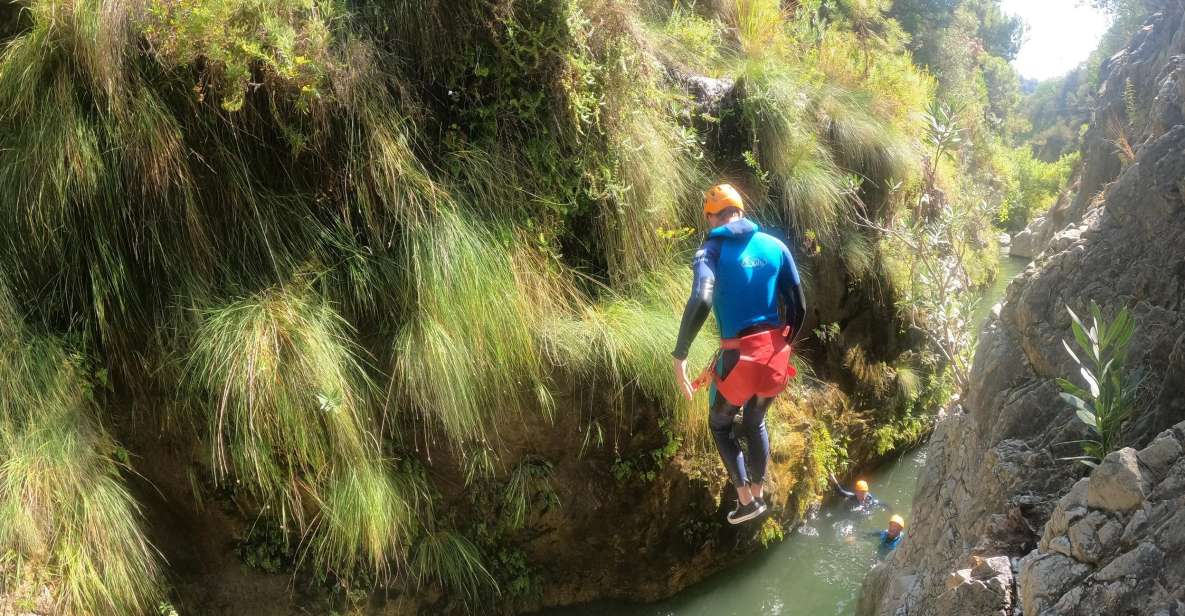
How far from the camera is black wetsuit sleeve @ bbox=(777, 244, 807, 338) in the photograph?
4.15 metres

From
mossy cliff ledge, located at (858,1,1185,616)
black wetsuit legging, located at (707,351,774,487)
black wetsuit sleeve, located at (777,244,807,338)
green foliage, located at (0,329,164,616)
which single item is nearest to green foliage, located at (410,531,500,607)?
green foliage, located at (0,329,164,616)

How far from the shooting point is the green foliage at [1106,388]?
290cm

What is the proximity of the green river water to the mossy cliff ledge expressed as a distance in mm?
A: 1076

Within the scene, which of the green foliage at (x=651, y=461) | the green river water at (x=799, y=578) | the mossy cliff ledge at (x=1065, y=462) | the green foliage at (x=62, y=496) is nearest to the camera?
the mossy cliff ledge at (x=1065, y=462)

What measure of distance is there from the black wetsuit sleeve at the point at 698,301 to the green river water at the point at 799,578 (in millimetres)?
2460

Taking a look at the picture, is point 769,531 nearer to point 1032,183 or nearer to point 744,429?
point 744,429

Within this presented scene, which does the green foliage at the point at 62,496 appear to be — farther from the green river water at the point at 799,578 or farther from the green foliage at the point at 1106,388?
the green foliage at the point at 1106,388

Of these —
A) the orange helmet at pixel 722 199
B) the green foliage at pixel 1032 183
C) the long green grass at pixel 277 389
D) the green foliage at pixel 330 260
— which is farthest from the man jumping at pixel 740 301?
the green foliage at pixel 1032 183

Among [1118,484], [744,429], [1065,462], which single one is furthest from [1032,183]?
[1118,484]

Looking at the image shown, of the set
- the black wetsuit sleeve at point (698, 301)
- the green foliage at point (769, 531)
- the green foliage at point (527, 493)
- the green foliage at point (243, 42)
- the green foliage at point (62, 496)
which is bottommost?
the green foliage at point (769, 531)

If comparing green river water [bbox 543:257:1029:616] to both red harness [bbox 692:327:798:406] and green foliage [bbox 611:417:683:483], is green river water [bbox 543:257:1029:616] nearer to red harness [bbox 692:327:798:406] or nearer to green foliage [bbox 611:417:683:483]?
green foliage [bbox 611:417:683:483]

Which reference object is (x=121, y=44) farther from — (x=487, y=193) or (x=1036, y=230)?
(x=1036, y=230)

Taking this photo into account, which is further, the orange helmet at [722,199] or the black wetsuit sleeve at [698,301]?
the orange helmet at [722,199]

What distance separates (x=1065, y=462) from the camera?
131 inches
